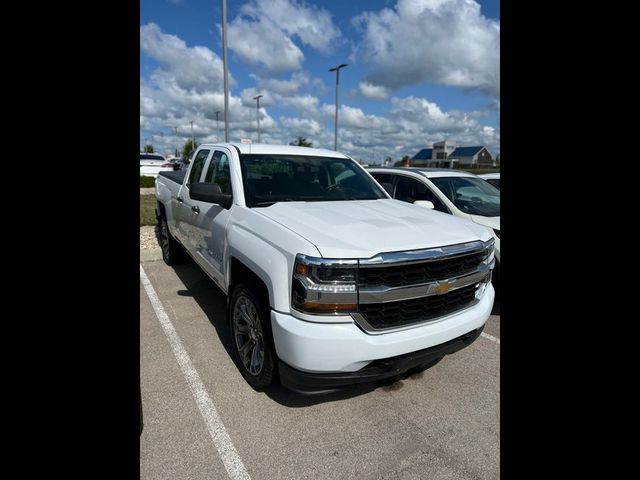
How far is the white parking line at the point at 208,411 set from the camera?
228 centimetres

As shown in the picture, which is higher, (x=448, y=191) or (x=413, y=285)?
(x=448, y=191)

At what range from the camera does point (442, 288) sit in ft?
8.61

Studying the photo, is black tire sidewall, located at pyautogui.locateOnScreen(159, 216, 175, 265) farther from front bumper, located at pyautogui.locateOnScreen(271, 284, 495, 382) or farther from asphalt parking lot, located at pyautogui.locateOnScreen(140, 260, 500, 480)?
front bumper, located at pyautogui.locateOnScreen(271, 284, 495, 382)

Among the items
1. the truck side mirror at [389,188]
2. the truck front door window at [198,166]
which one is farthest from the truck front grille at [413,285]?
the truck side mirror at [389,188]

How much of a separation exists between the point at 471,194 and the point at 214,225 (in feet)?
13.7

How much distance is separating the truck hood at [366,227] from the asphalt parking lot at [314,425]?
109cm

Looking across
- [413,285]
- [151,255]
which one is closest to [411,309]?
[413,285]

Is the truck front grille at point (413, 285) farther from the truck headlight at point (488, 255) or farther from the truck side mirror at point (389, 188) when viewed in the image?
the truck side mirror at point (389, 188)

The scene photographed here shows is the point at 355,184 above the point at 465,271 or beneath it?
above

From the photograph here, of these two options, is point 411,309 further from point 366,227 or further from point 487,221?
point 487,221
